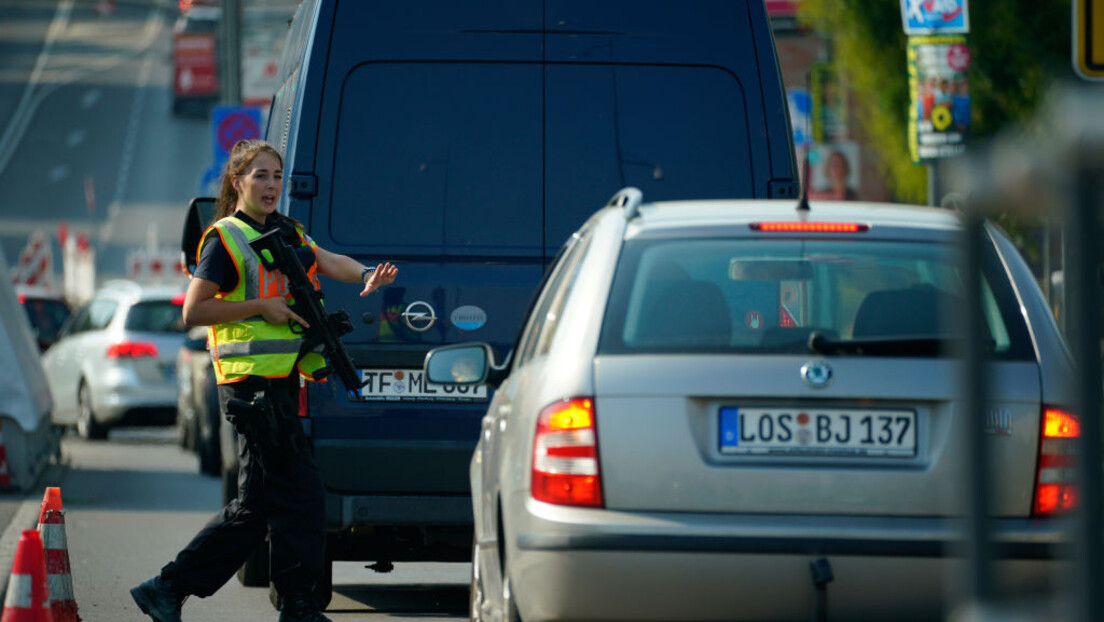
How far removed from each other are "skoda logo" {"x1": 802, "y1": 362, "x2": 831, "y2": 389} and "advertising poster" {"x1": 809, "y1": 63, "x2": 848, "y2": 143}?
83.0 feet

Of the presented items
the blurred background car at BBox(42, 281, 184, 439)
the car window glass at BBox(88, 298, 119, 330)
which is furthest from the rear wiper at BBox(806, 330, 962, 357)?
the car window glass at BBox(88, 298, 119, 330)

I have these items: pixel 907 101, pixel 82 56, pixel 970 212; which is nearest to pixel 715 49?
pixel 970 212

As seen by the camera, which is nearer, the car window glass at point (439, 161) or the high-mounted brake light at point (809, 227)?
the high-mounted brake light at point (809, 227)

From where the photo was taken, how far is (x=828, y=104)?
40.2m

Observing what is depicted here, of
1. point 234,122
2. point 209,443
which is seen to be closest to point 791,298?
point 209,443

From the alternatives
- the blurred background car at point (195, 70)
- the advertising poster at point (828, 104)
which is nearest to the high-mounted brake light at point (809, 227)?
the advertising poster at point (828, 104)

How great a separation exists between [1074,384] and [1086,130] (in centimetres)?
34

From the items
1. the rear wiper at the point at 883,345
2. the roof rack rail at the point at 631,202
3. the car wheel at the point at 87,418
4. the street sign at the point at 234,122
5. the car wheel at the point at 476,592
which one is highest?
the street sign at the point at 234,122

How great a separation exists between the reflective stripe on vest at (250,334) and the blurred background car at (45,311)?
738 inches

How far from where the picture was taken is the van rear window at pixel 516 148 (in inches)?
317

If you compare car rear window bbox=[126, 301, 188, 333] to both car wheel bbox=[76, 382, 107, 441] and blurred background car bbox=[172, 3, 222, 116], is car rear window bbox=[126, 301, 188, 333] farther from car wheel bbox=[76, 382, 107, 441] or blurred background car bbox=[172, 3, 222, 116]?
blurred background car bbox=[172, 3, 222, 116]

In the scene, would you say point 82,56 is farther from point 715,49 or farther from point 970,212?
point 970,212

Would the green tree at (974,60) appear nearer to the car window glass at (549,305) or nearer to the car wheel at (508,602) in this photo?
the car window glass at (549,305)

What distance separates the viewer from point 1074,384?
2408 mm
